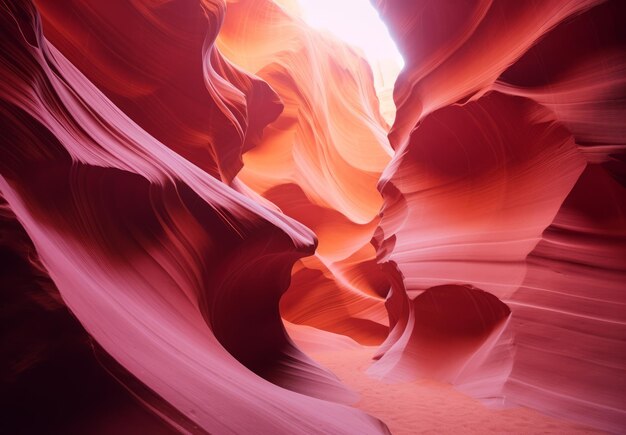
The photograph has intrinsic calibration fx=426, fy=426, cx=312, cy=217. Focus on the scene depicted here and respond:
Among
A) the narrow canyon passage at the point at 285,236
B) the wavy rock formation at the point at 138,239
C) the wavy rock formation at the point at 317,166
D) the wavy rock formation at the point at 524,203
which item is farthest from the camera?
the wavy rock formation at the point at 317,166

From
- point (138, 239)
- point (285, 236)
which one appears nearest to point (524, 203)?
point (285, 236)

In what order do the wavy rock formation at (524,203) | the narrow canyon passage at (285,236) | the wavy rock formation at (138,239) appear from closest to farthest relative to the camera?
the narrow canyon passage at (285,236) < the wavy rock formation at (138,239) < the wavy rock formation at (524,203)

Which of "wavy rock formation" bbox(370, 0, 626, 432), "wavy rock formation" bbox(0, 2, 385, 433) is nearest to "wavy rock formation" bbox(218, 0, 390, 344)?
"wavy rock formation" bbox(370, 0, 626, 432)

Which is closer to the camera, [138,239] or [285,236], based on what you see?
[138,239]

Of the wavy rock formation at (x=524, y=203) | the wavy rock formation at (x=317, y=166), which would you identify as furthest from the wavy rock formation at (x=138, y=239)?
the wavy rock formation at (x=317, y=166)

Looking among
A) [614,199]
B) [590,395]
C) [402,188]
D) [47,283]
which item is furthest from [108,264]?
[402,188]

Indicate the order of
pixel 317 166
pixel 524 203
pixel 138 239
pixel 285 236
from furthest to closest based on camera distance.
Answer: pixel 317 166, pixel 524 203, pixel 285 236, pixel 138 239

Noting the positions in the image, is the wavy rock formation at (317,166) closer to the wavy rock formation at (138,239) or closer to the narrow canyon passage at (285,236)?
the narrow canyon passage at (285,236)

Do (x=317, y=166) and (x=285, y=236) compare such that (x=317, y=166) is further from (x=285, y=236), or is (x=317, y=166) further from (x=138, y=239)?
(x=138, y=239)

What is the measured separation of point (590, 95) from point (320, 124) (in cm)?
973

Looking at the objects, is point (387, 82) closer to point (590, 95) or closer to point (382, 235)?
point (382, 235)

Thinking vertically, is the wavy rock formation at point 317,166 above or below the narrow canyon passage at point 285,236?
above

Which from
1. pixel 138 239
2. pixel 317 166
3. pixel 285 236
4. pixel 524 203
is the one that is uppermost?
pixel 317 166

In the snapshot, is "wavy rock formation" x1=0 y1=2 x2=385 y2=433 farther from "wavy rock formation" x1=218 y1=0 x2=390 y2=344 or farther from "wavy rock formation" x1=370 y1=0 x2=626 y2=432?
"wavy rock formation" x1=218 y1=0 x2=390 y2=344
